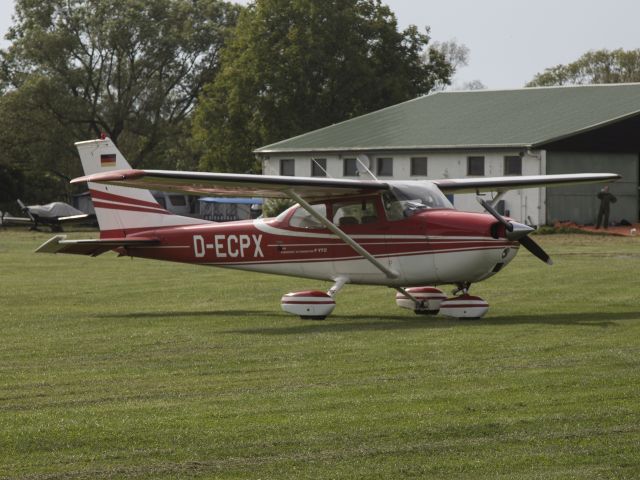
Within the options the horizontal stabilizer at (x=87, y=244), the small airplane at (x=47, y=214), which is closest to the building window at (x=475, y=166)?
the small airplane at (x=47, y=214)

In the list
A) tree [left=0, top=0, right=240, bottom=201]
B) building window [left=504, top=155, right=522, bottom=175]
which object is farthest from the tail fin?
tree [left=0, top=0, right=240, bottom=201]

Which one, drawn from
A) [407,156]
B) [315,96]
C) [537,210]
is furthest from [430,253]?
[315,96]

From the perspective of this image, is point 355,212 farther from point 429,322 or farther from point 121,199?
Answer: point 121,199

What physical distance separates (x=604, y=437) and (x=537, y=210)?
118 ft

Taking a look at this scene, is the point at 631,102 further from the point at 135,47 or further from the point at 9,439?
the point at 9,439

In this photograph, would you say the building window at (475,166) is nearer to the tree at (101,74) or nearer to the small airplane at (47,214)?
the small airplane at (47,214)

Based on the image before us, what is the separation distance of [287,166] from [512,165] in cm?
1254

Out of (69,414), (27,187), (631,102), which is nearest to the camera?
(69,414)

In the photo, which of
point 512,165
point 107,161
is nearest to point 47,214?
point 512,165

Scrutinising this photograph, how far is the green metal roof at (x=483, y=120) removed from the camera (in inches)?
1821

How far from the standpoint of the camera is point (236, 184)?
16469mm

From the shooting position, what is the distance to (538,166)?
1738 inches

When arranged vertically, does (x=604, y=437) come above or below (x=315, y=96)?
below

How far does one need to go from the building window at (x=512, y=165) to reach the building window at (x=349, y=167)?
8.12 m
